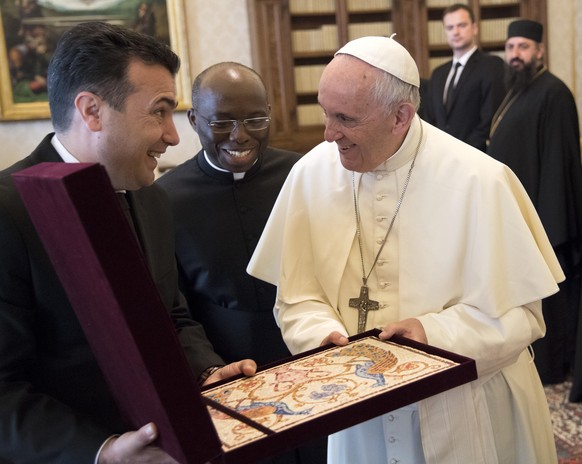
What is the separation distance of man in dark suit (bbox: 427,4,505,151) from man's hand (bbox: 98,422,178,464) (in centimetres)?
556

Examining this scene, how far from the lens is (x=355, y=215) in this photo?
2371 mm

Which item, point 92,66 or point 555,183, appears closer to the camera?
point 92,66

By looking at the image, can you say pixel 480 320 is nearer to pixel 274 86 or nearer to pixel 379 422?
pixel 379 422

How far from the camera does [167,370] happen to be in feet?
3.99

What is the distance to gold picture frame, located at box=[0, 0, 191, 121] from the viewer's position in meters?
7.21

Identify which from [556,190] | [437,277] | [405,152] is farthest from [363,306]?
[556,190]

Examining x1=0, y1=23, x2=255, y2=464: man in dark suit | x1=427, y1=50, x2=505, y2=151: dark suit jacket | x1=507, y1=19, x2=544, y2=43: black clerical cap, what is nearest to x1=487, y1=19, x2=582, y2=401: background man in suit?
x1=507, y1=19, x2=544, y2=43: black clerical cap

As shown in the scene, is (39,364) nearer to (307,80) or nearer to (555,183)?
(555,183)

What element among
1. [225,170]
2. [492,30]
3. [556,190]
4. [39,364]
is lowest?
[556,190]

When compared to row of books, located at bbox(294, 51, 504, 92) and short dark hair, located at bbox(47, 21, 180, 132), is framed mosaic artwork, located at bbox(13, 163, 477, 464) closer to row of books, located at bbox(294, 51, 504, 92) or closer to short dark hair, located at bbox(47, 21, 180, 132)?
short dark hair, located at bbox(47, 21, 180, 132)

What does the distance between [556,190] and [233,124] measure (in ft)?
Answer: 9.37

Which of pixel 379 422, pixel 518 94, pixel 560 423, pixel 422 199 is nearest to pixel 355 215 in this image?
pixel 422 199

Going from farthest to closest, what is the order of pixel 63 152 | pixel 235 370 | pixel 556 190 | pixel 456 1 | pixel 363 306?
pixel 456 1
pixel 556 190
pixel 363 306
pixel 235 370
pixel 63 152

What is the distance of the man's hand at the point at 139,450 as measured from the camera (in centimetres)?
135
